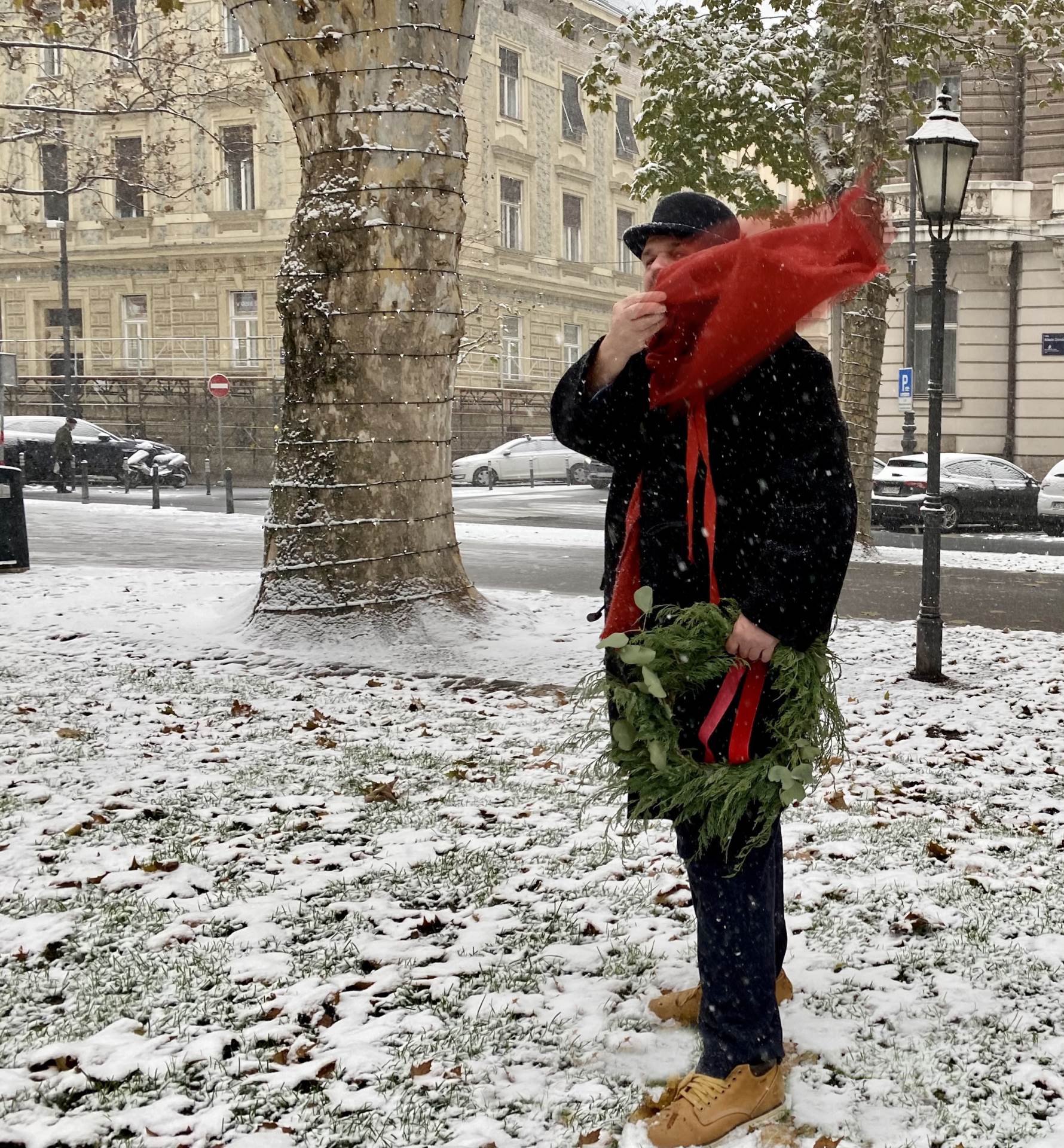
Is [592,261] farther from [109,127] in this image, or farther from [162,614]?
[162,614]

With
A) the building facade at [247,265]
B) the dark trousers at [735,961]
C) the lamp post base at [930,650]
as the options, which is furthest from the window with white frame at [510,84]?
the dark trousers at [735,961]

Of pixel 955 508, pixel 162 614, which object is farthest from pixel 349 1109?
pixel 955 508

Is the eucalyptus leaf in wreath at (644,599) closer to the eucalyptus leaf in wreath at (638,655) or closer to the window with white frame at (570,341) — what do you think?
the eucalyptus leaf in wreath at (638,655)

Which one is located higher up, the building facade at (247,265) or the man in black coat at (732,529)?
the building facade at (247,265)

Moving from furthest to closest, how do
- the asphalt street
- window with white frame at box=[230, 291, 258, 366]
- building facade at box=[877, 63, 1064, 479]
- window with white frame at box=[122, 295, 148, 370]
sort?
1. window with white frame at box=[122, 295, 148, 370]
2. window with white frame at box=[230, 291, 258, 366]
3. building facade at box=[877, 63, 1064, 479]
4. the asphalt street

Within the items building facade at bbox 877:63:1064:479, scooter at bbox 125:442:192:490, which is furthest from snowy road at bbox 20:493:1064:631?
building facade at bbox 877:63:1064:479

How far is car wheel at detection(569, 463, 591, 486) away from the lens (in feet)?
112

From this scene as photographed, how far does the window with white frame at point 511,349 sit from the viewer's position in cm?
4116

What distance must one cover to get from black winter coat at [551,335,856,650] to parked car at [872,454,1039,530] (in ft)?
61.3

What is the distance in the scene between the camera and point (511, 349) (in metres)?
41.8

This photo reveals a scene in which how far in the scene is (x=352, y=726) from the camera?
647 cm

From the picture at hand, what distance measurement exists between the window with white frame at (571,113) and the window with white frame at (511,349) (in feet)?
23.3

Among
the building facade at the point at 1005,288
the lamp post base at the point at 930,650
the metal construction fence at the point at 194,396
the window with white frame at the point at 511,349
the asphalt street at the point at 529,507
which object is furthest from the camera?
the window with white frame at the point at 511,349

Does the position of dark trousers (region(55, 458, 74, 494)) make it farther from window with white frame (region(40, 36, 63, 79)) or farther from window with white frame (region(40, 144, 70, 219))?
window with white frame (region(40, 36, 63, 79))
